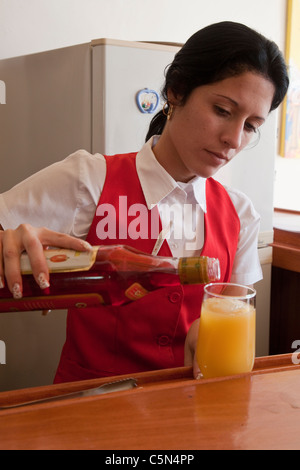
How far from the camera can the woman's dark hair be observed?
1.07m

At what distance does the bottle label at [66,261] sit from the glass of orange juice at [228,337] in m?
0.25

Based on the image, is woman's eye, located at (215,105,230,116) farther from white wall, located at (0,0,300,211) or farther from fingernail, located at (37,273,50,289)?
white wall, located at (0,0,300,211)

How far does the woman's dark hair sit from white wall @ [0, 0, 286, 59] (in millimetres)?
1372

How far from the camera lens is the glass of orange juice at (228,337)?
2.66 feet

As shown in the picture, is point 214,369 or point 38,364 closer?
point 214,369

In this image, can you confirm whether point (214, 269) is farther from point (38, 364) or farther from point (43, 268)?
point (38, 364)

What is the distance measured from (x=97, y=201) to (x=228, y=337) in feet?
1.68

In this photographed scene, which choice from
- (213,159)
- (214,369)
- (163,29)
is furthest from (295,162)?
(214,369)

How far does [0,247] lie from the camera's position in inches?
26.9
